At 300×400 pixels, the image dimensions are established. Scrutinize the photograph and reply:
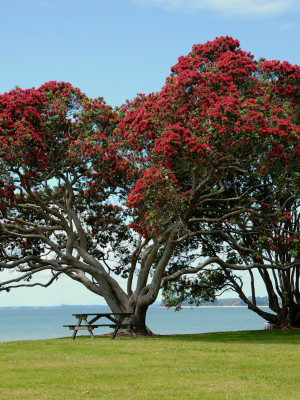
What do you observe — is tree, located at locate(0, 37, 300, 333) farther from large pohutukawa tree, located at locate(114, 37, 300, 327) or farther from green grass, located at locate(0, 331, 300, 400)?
green grass, located at locate(0, 331, 300, 400)

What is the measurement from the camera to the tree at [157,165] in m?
20.6

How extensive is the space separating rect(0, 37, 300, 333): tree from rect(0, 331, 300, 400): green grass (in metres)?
5.94

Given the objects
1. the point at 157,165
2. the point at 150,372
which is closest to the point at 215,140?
the point at 157,165

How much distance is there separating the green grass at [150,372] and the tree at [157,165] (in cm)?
594

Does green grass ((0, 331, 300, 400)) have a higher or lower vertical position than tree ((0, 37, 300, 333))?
lower

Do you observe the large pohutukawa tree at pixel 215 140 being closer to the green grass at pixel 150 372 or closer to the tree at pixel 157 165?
the tree at pixel 157 165

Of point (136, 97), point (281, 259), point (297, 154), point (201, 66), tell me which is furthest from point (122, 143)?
point (281, 259)

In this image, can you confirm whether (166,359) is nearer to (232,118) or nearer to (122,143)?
(232,118)

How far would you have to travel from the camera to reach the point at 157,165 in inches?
839

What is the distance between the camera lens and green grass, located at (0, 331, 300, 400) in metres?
10.7

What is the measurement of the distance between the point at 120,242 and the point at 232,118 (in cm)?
1223

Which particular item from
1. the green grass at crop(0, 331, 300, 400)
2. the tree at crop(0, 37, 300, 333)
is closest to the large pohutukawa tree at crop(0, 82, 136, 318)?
the tree at crop(0, 37, 300, 333)

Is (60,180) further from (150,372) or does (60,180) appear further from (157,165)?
(150,372)

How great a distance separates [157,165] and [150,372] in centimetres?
986
